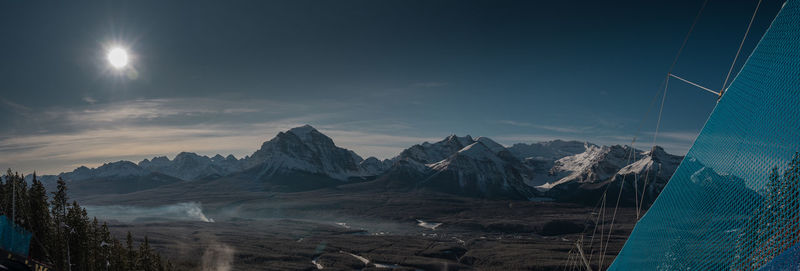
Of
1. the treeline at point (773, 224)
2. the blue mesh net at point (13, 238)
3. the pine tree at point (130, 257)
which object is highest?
the treeline at point (773, 224)

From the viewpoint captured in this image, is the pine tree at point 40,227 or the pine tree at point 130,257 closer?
the pine tree at point 130,257

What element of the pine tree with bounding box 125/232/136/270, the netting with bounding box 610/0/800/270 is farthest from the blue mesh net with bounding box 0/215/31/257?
the netting with bounding box 610/0/800/270

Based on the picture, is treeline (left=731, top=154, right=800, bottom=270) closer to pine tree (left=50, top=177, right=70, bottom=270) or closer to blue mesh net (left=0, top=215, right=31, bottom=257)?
blue mesh net (left=0, top=215, right=31, bottom=257)

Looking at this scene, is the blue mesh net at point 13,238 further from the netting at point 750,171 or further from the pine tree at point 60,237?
the netting at point 750,171

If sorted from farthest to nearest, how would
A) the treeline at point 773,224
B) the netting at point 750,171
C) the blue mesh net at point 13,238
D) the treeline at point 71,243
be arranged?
the treeline at point 71,243, the blue mesh net at point 13,238, the netting at point 750,171, the treeline at point 773,224

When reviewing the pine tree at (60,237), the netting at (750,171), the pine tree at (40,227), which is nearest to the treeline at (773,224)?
the netting at (750,171)

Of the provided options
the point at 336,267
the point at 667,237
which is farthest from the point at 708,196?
the point at 336,267

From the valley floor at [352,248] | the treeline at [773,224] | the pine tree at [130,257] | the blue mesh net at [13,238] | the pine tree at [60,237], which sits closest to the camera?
the treeline at [773,224]

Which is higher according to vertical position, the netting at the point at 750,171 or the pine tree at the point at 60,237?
the netting at the point at 750,171

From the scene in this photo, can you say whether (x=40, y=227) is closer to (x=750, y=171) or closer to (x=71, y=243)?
(x=71, y=243)
